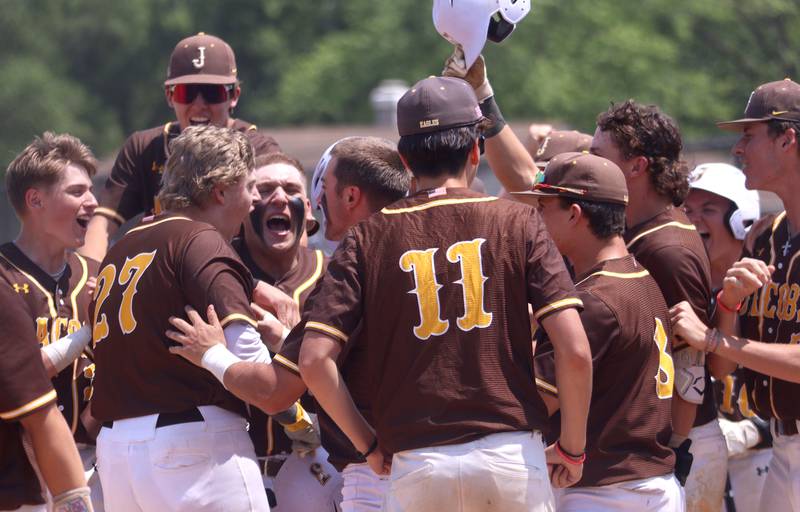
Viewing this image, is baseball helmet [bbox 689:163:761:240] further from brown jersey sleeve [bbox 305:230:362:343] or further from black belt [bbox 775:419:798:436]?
brown jersey sleeve [bbox 305:230:362:343]

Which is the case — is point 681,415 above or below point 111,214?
below

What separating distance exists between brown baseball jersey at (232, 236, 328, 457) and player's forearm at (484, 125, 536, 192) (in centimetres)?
100

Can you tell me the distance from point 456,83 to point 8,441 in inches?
84.0

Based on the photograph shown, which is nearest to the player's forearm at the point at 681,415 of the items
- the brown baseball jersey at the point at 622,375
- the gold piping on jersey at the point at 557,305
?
the brown baseball jersey at the point at 622,375

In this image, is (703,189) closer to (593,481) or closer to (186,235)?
(593,481)

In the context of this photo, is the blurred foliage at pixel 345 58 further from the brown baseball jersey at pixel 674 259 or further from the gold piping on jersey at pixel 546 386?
the gold piping on jersey at pixel 546 386

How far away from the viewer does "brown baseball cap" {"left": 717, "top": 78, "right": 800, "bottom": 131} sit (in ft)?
19.0

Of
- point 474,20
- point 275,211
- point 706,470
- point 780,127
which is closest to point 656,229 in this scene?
point 780,127

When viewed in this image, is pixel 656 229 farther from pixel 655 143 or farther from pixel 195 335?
pixel 195 335

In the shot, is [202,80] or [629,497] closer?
[629,497]

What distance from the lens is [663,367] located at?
16.9 ft

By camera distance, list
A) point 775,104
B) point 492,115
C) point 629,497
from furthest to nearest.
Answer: point 492,115 < point 775,104 < point 629,497

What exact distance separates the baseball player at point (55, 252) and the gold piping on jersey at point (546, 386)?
2.47 m

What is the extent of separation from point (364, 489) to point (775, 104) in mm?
2545
